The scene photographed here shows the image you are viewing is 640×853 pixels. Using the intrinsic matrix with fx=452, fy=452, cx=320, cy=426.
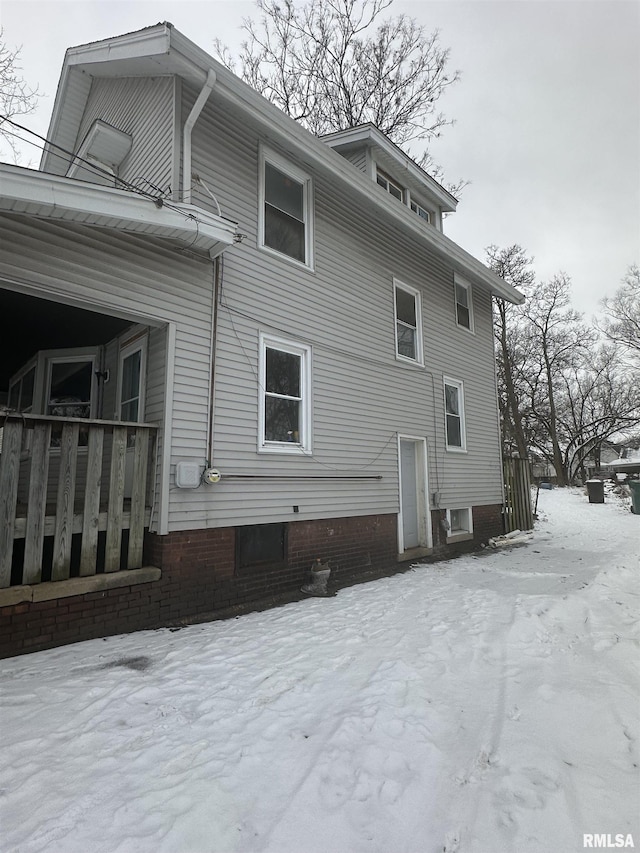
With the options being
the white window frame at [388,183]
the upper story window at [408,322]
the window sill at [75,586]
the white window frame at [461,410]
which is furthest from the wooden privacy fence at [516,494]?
the window sill at [75,586]

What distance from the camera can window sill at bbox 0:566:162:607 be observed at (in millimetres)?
3956

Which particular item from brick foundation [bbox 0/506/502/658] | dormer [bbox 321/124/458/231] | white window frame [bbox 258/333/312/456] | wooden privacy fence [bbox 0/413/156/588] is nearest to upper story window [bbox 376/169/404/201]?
dormer [bbox 321/124/458/231]

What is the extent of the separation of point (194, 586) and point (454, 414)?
7.21 m

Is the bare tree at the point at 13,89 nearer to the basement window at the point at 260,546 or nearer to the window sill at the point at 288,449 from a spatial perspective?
the window sill at the point at 288,449

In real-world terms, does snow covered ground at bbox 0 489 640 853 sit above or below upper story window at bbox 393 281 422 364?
below

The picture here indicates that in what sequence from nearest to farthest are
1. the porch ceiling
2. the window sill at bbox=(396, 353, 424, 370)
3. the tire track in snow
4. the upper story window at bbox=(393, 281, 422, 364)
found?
the tire track in snow
the porch ceiling
the window sill at bbox=(396, 353, 424, 370)
the upper story window at bbox=(393, 281, 422, 364)

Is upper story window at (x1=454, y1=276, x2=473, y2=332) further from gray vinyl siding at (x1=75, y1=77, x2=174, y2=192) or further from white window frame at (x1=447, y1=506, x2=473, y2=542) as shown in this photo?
gray vinyl siding at (x1=75, y1=77, x2=174, y2=192)

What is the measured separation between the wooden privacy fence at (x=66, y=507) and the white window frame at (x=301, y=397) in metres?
1.51

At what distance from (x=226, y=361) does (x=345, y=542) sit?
Answer: 3421mm

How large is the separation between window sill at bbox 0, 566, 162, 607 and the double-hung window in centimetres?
714

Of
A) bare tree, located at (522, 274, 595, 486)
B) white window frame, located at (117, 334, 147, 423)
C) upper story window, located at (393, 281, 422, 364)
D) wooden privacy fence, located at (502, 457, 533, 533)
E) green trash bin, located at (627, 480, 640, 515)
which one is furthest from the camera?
bare tree, located at (522, 274, 595, 486)

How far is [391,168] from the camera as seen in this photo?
10188mm

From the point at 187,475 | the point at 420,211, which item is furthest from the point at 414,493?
the point at 420,211

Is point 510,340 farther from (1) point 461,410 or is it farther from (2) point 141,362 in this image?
(2) point 141,362
